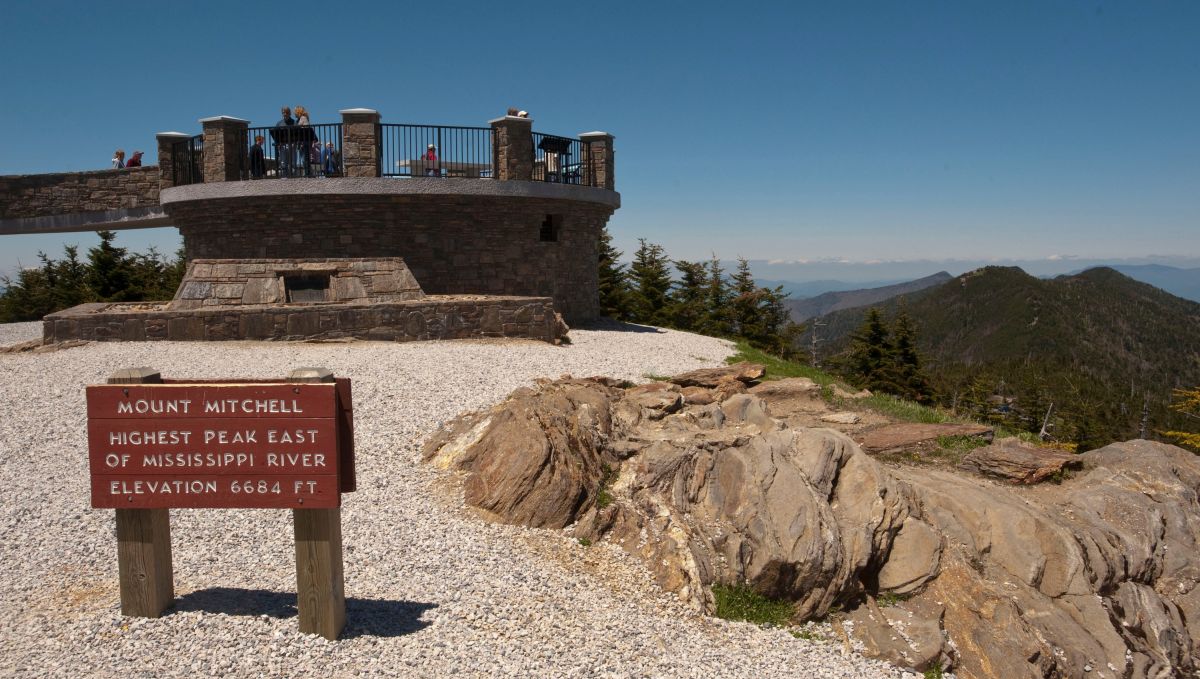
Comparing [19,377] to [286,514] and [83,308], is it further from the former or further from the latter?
[286,514]

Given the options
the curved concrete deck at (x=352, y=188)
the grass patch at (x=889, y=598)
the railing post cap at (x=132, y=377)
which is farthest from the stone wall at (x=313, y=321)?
the grass patch at (x=889, y=598)

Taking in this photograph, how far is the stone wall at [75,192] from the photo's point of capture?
1930 centimetres

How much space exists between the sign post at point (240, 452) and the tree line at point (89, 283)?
74.9 ft

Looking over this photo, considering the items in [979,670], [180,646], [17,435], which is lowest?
[979,670]

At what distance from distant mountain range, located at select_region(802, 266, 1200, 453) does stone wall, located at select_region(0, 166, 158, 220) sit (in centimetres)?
8071

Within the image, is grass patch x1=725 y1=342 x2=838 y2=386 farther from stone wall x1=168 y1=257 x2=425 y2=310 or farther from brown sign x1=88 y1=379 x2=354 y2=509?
brown sign x1=88 y1=379 x2=354 y2=509

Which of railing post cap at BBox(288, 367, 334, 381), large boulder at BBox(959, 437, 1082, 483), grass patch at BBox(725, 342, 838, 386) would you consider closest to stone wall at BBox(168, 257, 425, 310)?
grass patch at BBox(725, 342, 838, 386)

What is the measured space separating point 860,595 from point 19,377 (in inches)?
438

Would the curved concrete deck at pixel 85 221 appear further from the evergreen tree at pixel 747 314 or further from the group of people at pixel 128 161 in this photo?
the evergreen tree at pixel 747 314

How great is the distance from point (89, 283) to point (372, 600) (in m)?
25.7

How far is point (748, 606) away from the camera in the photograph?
5785 mm

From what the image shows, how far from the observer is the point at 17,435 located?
26.5ft

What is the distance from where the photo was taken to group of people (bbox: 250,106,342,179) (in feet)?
53.5

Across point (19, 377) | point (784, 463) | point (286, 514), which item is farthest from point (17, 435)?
point (784, 463)
